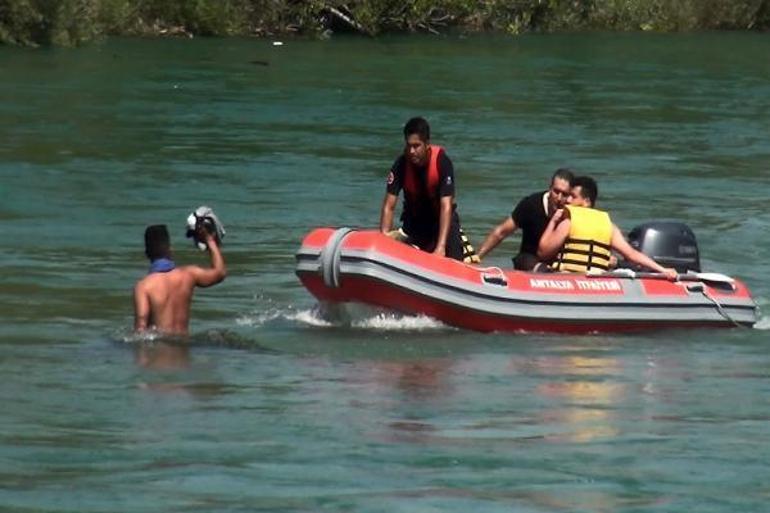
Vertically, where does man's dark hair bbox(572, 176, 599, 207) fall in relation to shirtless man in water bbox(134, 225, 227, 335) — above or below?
above

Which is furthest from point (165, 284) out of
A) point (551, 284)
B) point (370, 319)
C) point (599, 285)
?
point (599, 285)

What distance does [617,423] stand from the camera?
34.3 ft

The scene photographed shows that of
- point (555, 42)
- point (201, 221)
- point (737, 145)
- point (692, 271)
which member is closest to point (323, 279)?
point (201, 221)

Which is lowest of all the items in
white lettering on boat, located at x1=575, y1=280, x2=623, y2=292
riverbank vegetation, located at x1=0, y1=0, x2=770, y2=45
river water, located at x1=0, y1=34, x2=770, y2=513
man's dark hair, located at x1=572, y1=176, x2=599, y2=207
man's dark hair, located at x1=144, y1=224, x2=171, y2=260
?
riverbank vegetation, located at x1=0, y1=0, x2=770, y2=45

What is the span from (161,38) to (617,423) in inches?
1429

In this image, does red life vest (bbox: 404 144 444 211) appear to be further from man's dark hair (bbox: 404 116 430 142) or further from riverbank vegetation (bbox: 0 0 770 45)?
riverbank vegetation (bbox: 0 0 770 45)

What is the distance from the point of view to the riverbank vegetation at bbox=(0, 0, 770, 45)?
4097 centimetres

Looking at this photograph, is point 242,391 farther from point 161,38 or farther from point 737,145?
point 161,38

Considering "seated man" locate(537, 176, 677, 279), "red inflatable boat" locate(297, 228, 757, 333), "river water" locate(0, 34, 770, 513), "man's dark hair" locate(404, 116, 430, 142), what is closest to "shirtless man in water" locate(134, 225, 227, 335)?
"river water" locate(0, 34, 770, 513)

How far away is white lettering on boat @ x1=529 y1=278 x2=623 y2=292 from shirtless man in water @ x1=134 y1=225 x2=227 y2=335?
1.99 m

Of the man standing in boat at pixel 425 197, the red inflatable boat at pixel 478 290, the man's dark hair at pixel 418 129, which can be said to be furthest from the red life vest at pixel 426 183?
the red inflatable boat at pixel 478 290

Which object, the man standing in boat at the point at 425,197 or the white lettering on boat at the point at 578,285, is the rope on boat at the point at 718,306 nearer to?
the white lettering on boat at the point at 578,285

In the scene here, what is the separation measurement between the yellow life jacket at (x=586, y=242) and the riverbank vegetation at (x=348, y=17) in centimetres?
2829

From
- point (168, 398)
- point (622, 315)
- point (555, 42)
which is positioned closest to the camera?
point (168, 398)
